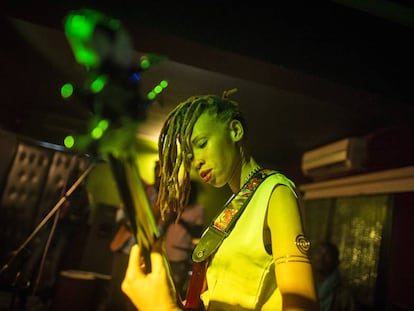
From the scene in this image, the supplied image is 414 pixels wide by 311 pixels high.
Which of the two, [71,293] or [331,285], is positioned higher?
[331,285]

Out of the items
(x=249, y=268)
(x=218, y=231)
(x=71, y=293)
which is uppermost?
(x=218, y=231)

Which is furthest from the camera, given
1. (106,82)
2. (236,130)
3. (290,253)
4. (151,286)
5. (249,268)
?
(236,130)

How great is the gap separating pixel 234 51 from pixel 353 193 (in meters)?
3.81

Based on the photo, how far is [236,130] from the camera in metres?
1.42

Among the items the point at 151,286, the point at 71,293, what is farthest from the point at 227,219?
the point at 71,293

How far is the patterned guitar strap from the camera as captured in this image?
1306 mm

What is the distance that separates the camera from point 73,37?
606mm

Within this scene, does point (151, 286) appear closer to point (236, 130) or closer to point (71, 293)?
point (236, 130)

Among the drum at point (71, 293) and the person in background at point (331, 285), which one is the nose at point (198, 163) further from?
the drum at point (71, 293)

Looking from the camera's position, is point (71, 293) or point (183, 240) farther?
point (183, 240)

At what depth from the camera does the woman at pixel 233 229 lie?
A: 88cm

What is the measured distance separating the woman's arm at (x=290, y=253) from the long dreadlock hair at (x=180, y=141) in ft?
1.34

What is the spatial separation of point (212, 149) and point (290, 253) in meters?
0.51

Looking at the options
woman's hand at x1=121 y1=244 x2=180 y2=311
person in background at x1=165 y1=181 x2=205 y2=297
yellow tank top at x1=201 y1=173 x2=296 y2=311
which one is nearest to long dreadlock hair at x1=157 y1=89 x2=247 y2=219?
yellow tank top at x1=201 y1=173 x2=296 y2=311
